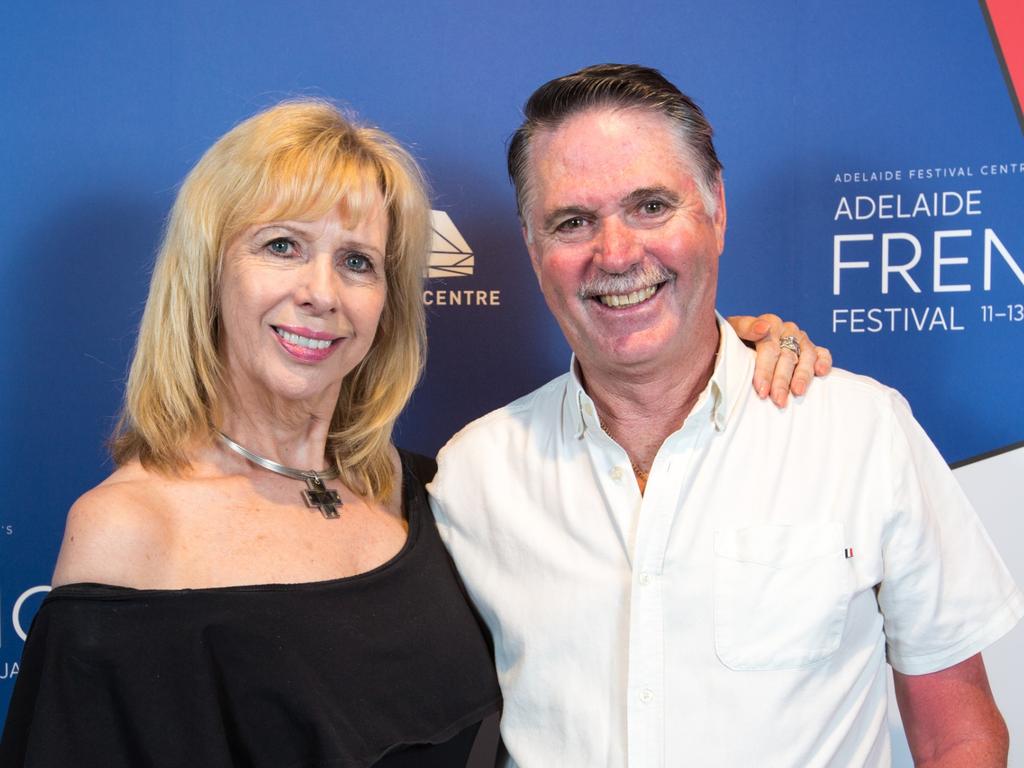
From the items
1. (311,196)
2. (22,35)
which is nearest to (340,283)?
(311,196)

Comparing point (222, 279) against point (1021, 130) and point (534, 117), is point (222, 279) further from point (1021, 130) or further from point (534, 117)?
point (1021, 130)

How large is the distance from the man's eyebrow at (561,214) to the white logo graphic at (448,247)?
0.62 metres

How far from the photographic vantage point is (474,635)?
1.79 meters

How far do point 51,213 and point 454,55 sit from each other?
37.9 inches

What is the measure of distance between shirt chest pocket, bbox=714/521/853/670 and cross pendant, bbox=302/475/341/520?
26.4 inches

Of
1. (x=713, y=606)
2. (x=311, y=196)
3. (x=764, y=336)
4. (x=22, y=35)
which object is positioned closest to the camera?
(x=713, y=606)

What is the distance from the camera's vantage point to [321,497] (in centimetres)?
181

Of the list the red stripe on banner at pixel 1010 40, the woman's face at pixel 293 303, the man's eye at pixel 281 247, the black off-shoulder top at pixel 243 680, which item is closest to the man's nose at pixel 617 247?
the woman's face at pixel 293 303

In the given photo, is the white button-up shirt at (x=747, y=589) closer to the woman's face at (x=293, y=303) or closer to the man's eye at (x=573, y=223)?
the man's eye at (x=573, y=223)

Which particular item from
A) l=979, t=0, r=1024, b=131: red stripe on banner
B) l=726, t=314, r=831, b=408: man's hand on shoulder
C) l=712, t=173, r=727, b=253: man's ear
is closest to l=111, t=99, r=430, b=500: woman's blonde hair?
l=712, t=173, r=727, b=253: man's ear

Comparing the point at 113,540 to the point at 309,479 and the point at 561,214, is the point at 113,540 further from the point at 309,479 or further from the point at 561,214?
the point at 561,214

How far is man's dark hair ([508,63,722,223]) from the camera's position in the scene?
1.69 meters

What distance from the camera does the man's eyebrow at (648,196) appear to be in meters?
1.66

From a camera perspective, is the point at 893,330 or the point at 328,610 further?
the point at 893,330
